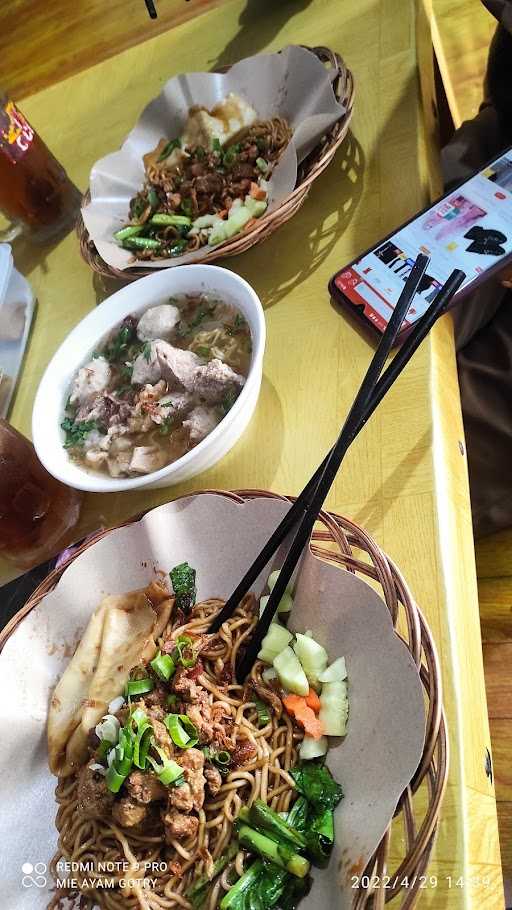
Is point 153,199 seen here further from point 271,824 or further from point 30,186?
point 271,824

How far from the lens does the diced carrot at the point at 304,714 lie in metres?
1.05

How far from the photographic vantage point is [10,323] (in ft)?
6.40

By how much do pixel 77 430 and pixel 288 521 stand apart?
0.67 m

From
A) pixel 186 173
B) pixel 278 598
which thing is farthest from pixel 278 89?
pixel 278 598

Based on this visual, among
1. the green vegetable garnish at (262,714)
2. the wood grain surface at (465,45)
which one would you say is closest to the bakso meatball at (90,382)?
the green vegetable garnish at (262,714)

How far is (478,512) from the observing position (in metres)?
1.73

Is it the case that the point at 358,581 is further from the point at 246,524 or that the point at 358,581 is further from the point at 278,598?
the point at 246,524

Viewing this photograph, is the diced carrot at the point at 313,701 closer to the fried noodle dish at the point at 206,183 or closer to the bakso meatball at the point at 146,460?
the bakso meatball at the point at 146,460

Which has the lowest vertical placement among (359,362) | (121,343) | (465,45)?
(465,45)

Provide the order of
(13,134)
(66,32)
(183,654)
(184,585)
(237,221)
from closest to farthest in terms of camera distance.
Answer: (183,654) → (184,585) → (237,221) → (13,134) → (66,32)

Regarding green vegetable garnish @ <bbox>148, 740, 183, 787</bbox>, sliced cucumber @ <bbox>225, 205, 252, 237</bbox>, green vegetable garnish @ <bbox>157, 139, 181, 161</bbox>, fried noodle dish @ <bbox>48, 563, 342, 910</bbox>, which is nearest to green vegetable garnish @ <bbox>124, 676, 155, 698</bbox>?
fried noodle dish @ <bbox>48, 563, 342, 910</bbox>

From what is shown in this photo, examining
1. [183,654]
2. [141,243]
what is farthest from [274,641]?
[141,243]

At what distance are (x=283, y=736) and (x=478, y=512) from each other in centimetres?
90

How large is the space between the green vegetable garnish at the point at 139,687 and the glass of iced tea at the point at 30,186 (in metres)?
1.62
